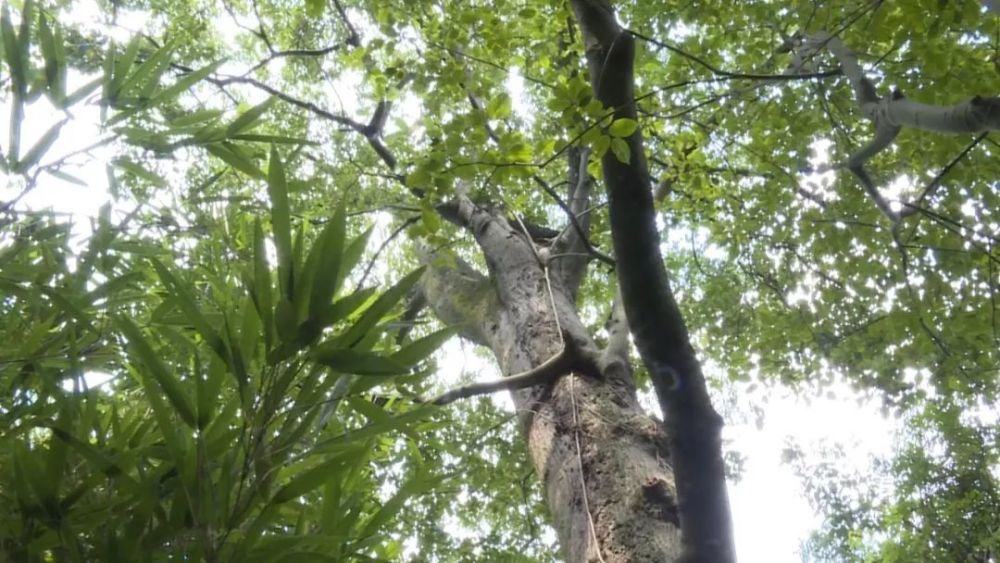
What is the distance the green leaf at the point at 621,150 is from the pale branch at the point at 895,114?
629mm

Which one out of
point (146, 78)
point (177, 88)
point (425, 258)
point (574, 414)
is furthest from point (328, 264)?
point (425, 258)

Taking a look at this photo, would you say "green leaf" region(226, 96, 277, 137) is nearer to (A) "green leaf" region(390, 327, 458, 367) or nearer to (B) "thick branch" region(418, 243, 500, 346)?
(A) "green leaf" region(390, 327, 458, 367)

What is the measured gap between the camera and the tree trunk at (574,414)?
6.11ft

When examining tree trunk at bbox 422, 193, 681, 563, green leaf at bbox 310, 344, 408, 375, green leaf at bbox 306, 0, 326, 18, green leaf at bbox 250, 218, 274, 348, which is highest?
green leaf at bbox 306, 0, 326, 18

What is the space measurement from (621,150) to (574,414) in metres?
1.00

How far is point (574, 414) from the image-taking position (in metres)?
2.26

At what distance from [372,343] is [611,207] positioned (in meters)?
0.63

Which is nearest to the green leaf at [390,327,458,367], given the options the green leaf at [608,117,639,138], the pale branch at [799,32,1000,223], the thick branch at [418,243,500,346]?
the green leaf at [608,117,639,138]

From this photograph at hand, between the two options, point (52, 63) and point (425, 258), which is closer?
point (52, 63)

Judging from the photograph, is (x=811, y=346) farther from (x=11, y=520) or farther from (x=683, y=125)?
(x=11, y=520)

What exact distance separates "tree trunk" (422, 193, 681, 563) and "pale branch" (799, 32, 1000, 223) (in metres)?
0.94

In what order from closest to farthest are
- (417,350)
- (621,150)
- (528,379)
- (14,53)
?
1. (417,350)
2. (14,53)
3. (621,150)
4. (528,379)

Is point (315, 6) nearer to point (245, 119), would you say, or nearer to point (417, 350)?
point (245, 119)

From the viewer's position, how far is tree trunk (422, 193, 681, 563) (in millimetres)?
1862
